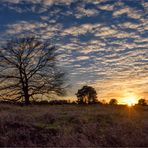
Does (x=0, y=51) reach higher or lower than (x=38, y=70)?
higher

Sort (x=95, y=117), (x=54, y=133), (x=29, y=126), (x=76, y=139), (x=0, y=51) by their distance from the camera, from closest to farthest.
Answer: (x=76, y=139) → (x=54, y=133) → (x=29, y=126) → (x=95, y=117) → (x=0, y=51)

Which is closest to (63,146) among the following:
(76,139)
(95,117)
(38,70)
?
(76,139)

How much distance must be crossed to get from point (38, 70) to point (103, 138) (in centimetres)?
2604

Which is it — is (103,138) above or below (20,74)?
below

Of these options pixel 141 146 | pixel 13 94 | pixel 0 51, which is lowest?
pixel 141 146

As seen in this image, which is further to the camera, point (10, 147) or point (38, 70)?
point (38, 70)

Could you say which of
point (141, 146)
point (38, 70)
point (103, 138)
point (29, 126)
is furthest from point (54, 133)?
point (38, 70)

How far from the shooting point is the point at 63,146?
29.9 feet

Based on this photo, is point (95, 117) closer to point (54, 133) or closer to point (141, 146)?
point (54, 133)

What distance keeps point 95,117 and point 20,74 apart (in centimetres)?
2108

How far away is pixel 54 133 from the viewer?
11.2 meters

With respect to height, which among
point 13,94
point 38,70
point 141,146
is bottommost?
point 141,146

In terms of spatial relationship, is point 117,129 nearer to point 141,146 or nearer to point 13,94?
point 141,146

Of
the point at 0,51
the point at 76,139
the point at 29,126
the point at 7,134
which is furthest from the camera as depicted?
the point at 0,51
